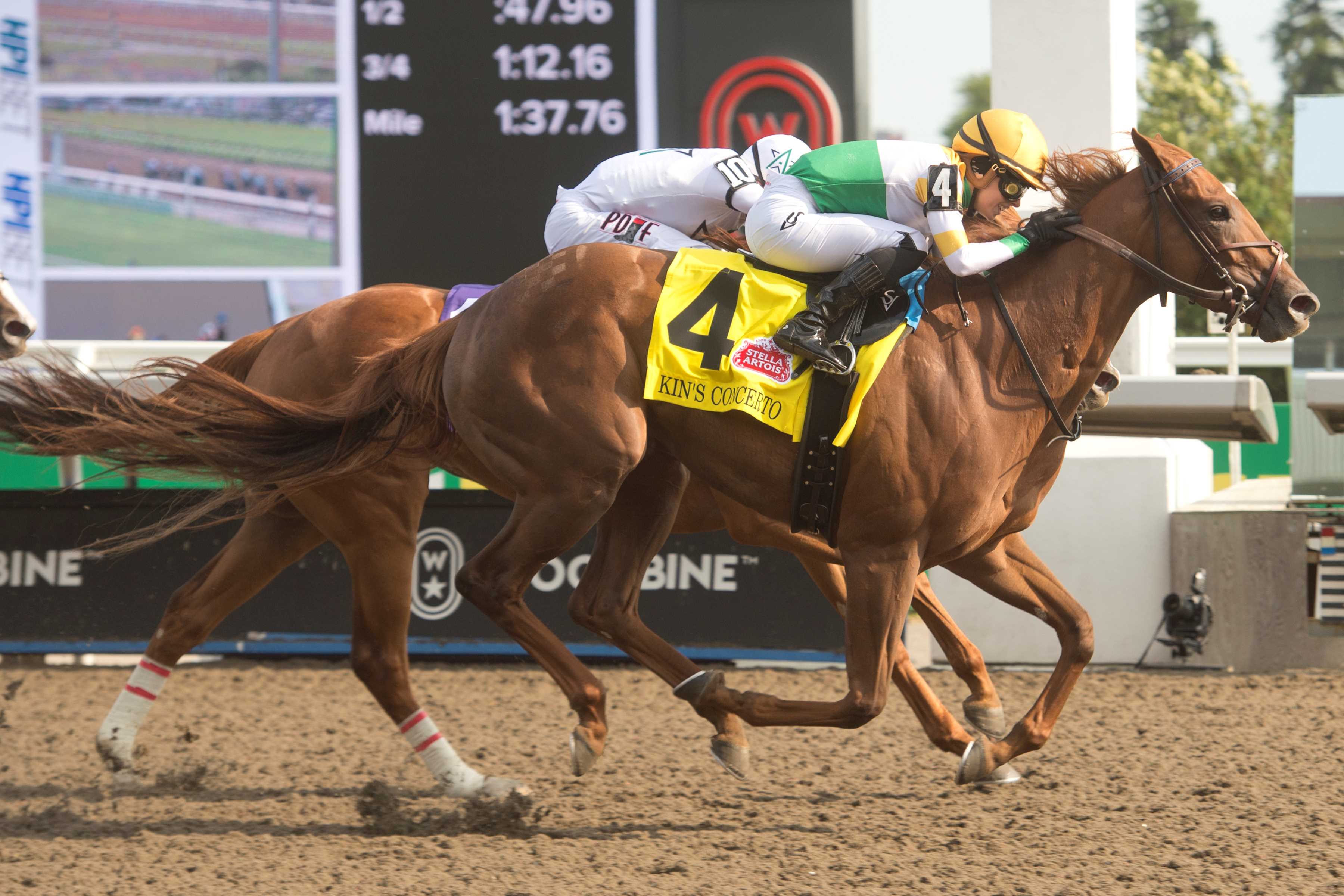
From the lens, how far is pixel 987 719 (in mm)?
4504

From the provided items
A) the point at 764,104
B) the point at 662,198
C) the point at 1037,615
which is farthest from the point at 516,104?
the point at 1037,615

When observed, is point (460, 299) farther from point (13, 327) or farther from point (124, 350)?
point (124, 350)

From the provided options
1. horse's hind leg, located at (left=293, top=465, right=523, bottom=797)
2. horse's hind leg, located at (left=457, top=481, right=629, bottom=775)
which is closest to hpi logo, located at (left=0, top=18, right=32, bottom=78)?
horse's hind leg, located at (left=293, top=465, right=523, bottom=797)

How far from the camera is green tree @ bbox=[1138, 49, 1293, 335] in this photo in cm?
2652

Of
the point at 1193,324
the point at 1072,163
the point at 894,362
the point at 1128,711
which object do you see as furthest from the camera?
the point at 1193,324

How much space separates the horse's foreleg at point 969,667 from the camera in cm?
450

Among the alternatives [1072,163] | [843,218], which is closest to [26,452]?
[843,218]

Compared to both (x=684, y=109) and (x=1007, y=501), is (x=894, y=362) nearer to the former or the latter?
(x=1007, y=501)

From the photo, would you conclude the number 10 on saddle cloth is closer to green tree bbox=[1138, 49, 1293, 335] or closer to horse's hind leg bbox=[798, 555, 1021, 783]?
horse's hind leg bbox=[798, 555, 1021, 783]

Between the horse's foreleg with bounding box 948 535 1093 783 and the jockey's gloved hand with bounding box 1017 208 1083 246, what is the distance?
937 millimetres

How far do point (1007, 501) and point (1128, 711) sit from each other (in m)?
2.20

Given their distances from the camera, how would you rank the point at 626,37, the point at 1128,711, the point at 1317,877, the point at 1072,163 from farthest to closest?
the point at 626,37 → the point at 1128,711 → the point at 1072,163 → the point at 1317,877

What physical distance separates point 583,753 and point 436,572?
294 cm

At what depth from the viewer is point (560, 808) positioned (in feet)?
14.0
